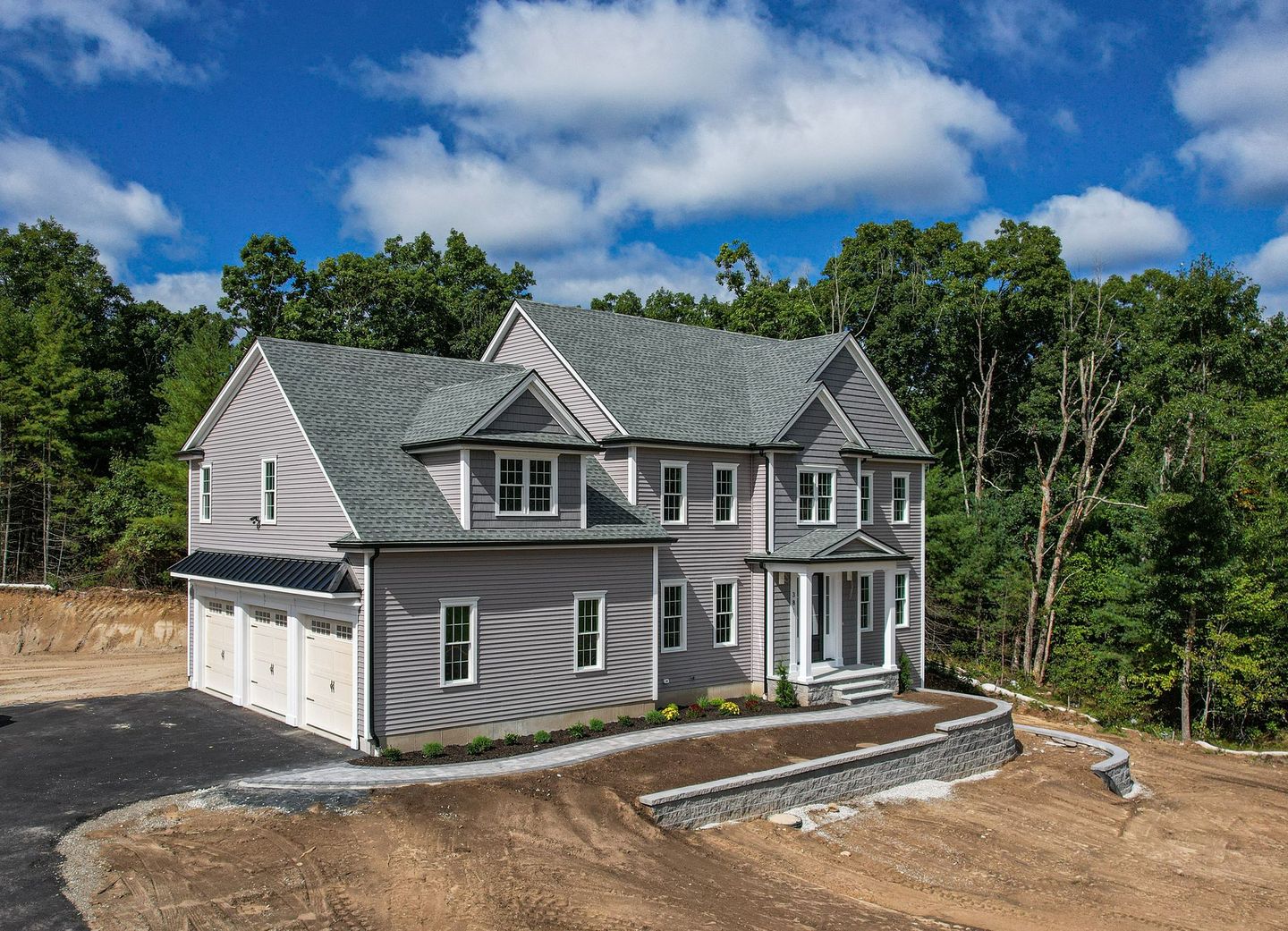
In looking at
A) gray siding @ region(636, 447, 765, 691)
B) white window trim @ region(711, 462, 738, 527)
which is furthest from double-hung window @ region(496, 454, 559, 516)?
white window trim @ region(711, 462, 738, 527)

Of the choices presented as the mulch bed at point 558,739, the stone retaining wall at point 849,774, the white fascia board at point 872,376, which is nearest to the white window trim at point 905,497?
the white fascia board at point 872,376

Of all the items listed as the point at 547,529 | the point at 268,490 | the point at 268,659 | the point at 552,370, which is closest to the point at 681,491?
the point at 547,529

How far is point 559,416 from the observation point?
2145 centimetres

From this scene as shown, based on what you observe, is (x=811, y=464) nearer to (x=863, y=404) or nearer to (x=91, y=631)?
(x=863, y=404)

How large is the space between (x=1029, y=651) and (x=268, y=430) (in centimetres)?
3036

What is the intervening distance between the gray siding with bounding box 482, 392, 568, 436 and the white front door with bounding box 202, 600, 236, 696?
9032 millimetres

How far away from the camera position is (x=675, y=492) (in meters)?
24.5

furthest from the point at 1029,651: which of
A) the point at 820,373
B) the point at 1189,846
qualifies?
the point at 1189,846

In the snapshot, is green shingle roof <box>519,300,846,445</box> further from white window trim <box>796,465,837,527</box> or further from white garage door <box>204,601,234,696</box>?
white garage door <box>204,601,234,696</box>

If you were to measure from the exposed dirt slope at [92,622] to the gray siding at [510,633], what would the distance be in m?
19.0

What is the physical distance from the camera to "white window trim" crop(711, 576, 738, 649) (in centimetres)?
2478

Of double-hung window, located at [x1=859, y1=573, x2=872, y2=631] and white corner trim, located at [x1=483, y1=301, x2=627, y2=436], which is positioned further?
double-hung window, located at [x1=859, y1=573, x2=872, y2=631]

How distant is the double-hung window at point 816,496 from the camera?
26406 millimetres

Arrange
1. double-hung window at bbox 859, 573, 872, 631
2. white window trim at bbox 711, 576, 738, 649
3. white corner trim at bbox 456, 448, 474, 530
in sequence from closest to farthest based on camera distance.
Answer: white corner trim at bbox 456, 448, 474, 530 → white window trim at bbox 711, 576, 738, 649 → double-hung window at bbox 859, 573, 872, 631
